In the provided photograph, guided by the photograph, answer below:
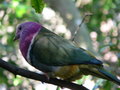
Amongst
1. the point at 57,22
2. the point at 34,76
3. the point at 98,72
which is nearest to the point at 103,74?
the point at 98,72

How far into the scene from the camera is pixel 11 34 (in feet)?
17.0

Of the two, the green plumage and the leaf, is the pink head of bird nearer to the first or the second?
the green plumage

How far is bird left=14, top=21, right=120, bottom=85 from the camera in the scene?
2080mm

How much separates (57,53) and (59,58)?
41mm

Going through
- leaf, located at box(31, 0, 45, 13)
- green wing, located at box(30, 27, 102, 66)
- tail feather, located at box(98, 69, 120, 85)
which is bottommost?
tail feather, located at box(98, 69, 120, 85)

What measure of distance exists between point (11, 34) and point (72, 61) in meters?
3.18

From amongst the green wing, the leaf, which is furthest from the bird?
the leaf

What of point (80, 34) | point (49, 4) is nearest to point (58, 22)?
point (49, 4)

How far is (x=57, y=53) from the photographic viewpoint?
2.13m

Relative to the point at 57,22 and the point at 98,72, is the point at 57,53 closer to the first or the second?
the point at 98,72

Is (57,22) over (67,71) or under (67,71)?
over

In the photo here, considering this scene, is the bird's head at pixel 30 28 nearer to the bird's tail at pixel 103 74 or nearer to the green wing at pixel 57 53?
the green wing at pixel 57 53

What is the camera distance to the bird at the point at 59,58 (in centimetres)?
208

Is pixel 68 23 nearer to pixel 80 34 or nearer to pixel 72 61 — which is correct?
pixel 80 34
